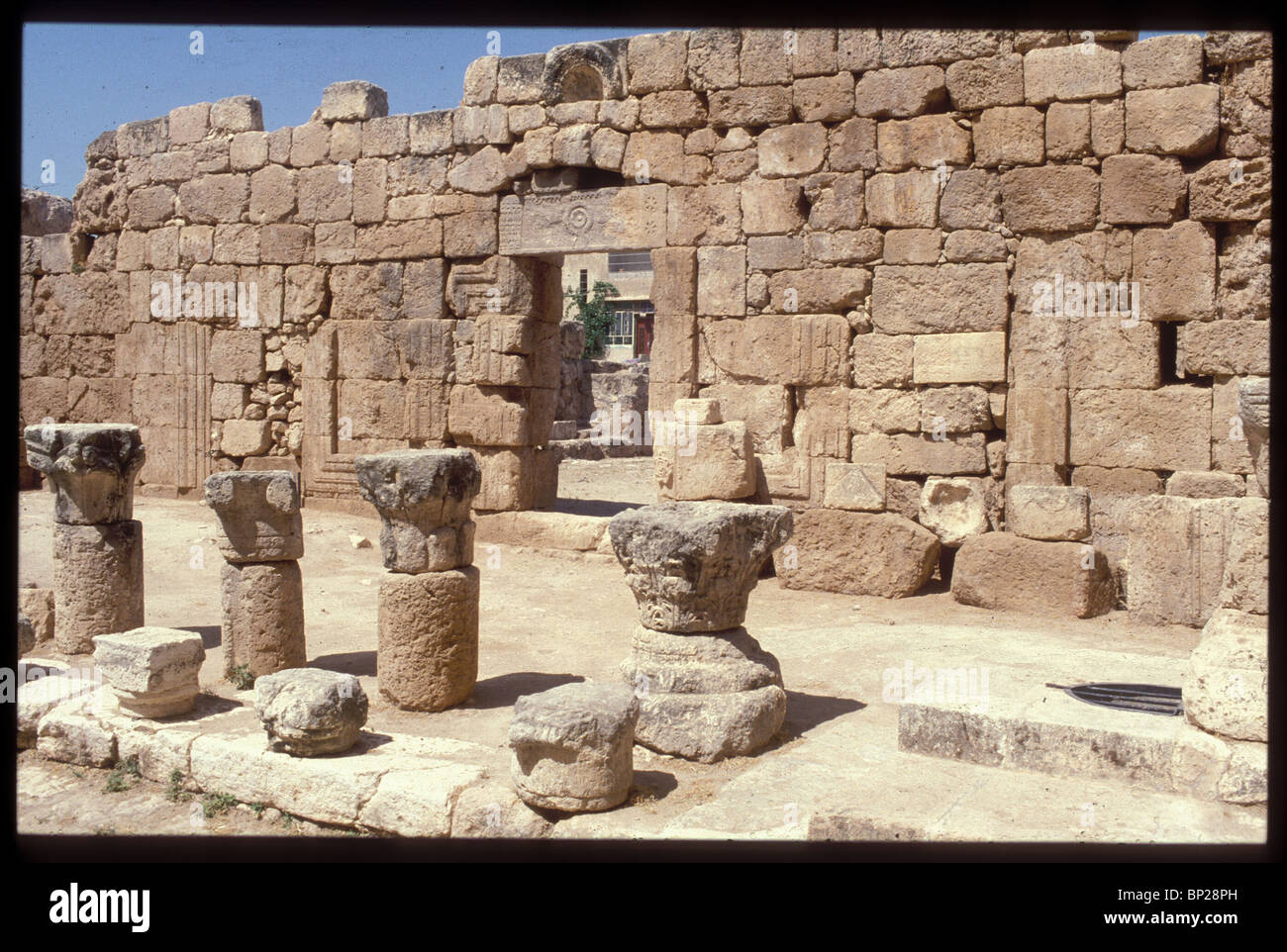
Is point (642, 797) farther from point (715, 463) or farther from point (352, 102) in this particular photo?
point (352, 102)

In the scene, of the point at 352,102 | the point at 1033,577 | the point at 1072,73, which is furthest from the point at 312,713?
the point at 352,102

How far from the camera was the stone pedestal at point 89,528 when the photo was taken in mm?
7094

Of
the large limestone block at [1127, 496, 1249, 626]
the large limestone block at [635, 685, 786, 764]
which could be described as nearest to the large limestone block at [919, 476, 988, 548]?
the large limestone block at [1127, 496, 1249, 626]

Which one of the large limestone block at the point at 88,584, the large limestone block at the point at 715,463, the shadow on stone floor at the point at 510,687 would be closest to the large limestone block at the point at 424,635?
the shadow on stone floor at the point at 510,687

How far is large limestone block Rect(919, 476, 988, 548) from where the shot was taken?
918cm

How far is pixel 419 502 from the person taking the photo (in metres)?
6.04

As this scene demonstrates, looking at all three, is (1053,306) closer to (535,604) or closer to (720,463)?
(720,463)

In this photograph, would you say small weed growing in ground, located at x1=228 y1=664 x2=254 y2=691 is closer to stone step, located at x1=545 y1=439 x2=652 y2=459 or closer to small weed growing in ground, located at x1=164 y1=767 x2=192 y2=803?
small weed growing in ground, located at x1=164 y1=767 x2=192 y2=803

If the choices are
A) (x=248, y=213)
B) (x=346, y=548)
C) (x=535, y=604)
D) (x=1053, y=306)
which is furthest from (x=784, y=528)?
(x=248, y=213)

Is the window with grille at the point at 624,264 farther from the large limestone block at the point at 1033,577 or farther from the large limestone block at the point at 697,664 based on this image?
the large limestone block at the point at 697,664

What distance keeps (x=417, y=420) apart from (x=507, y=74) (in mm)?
3663

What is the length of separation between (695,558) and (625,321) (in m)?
32.8

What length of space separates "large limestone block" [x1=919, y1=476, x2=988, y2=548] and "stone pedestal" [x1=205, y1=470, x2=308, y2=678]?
519 cm

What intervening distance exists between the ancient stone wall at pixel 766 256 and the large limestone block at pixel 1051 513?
1.46 ft
